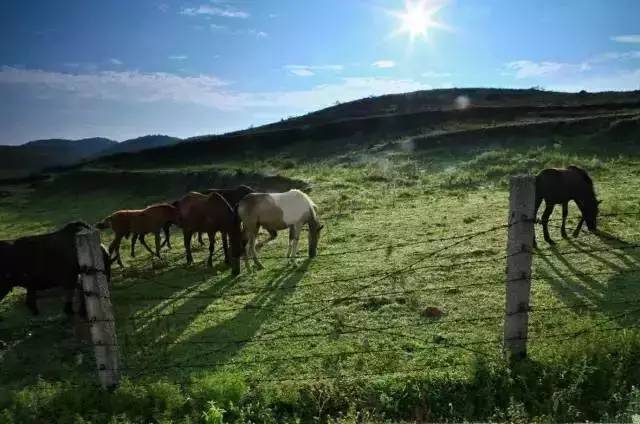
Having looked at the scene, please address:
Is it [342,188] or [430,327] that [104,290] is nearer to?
[430,327]

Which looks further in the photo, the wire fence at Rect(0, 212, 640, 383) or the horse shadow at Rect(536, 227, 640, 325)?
the horse shadow at Rect(536, 227, 640, 325)

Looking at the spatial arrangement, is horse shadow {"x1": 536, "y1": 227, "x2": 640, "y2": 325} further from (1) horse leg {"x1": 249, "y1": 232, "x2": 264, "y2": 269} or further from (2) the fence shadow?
(1) horse leg {"x1": 249, "y1": 232, "x2": 264, "y2": 269}

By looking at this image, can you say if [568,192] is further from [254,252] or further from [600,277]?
[254,252]

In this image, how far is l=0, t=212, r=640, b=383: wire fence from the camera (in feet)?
25.3

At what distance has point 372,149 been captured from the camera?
1757 inches

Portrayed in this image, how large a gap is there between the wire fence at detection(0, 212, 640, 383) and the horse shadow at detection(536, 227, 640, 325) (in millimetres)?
41

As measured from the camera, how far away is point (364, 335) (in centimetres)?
895

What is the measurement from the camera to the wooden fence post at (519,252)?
594 cm

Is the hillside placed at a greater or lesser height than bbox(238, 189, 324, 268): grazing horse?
greater

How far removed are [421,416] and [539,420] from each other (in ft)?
4.09

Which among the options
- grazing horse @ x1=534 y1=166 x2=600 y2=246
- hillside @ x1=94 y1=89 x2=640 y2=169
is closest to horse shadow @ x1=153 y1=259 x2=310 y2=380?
grazing horse @ x1=534 y1=166 x2=600 y2=246

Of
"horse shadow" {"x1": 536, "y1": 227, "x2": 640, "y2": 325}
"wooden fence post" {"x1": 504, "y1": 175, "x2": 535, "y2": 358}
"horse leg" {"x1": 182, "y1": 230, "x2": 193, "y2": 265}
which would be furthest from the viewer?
"horse leg" {"x1": 182, "y1": 230, "x2": 193, "y2": 265}

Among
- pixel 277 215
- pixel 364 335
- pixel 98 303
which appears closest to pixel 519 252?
pixel 364 335

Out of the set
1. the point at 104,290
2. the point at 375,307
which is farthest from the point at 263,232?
the point at 104,290
